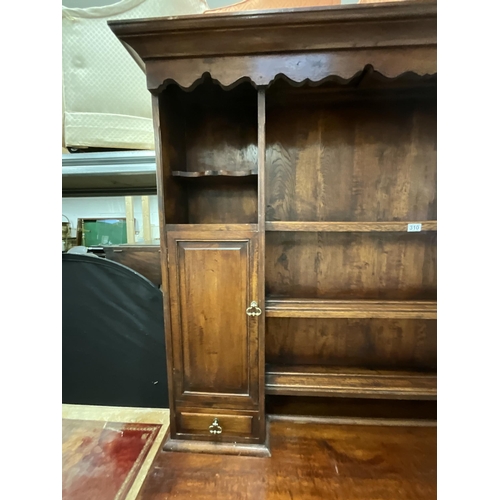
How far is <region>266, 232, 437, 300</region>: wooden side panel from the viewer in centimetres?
141

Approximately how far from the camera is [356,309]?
1218 mm

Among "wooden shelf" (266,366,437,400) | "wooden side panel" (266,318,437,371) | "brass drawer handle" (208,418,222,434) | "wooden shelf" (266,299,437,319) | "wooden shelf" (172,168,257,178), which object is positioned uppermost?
"wooden shelf" (172,168,257,178)

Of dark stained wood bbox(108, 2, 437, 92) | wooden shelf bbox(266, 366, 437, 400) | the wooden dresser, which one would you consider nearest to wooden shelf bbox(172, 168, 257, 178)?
the wooden dresser

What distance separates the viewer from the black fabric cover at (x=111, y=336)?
1606mm

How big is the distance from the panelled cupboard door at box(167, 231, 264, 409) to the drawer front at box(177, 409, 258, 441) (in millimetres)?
45

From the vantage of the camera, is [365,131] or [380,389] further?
[365,131]

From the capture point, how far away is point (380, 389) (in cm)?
124

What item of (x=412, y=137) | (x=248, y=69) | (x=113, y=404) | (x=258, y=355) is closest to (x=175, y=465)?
(x=258, y=355)

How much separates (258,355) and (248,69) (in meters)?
1.18

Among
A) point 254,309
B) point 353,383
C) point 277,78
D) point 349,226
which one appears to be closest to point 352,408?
point 353,383

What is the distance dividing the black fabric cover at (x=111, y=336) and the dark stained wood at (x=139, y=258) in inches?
3.2

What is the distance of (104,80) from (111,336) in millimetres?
1574

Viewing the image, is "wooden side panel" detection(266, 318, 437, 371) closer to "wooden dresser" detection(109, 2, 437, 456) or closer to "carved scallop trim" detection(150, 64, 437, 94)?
"wooden dresser" detection(109, 2, 437, 456)

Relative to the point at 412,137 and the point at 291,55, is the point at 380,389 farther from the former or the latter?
the point at 291,55
